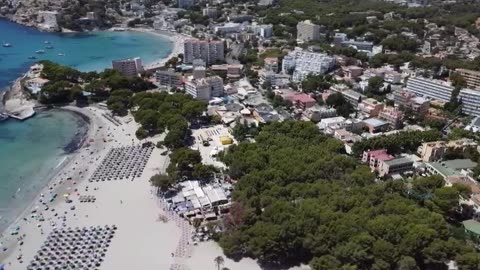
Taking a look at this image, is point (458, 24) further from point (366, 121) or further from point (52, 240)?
point (52, 240)

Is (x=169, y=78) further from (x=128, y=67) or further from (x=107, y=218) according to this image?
(x=107, y=218)

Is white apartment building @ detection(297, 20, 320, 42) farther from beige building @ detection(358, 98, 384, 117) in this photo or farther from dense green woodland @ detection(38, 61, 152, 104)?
dense green woodland @ detection(38, 61, 152, 104)

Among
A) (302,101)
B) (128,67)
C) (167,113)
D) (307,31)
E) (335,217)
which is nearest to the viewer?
(335,217)

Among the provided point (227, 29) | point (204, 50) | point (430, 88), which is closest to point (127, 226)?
point (430, 88)

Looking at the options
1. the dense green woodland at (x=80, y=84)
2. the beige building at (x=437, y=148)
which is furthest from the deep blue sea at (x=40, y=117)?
the beige building at (x=437, y=148)

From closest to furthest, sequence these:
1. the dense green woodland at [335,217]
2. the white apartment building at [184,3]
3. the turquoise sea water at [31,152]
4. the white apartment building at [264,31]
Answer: the dense green woodland at [335,217], the turquoise sea water at [31,152], the white apartment building at [264,31], the white apartment building at [184,3]

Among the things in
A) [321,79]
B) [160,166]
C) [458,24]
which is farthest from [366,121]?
[458,24]

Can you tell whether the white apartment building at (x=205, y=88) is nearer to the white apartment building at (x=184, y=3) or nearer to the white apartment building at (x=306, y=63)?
the white apartment building at (x=306, y=63)
